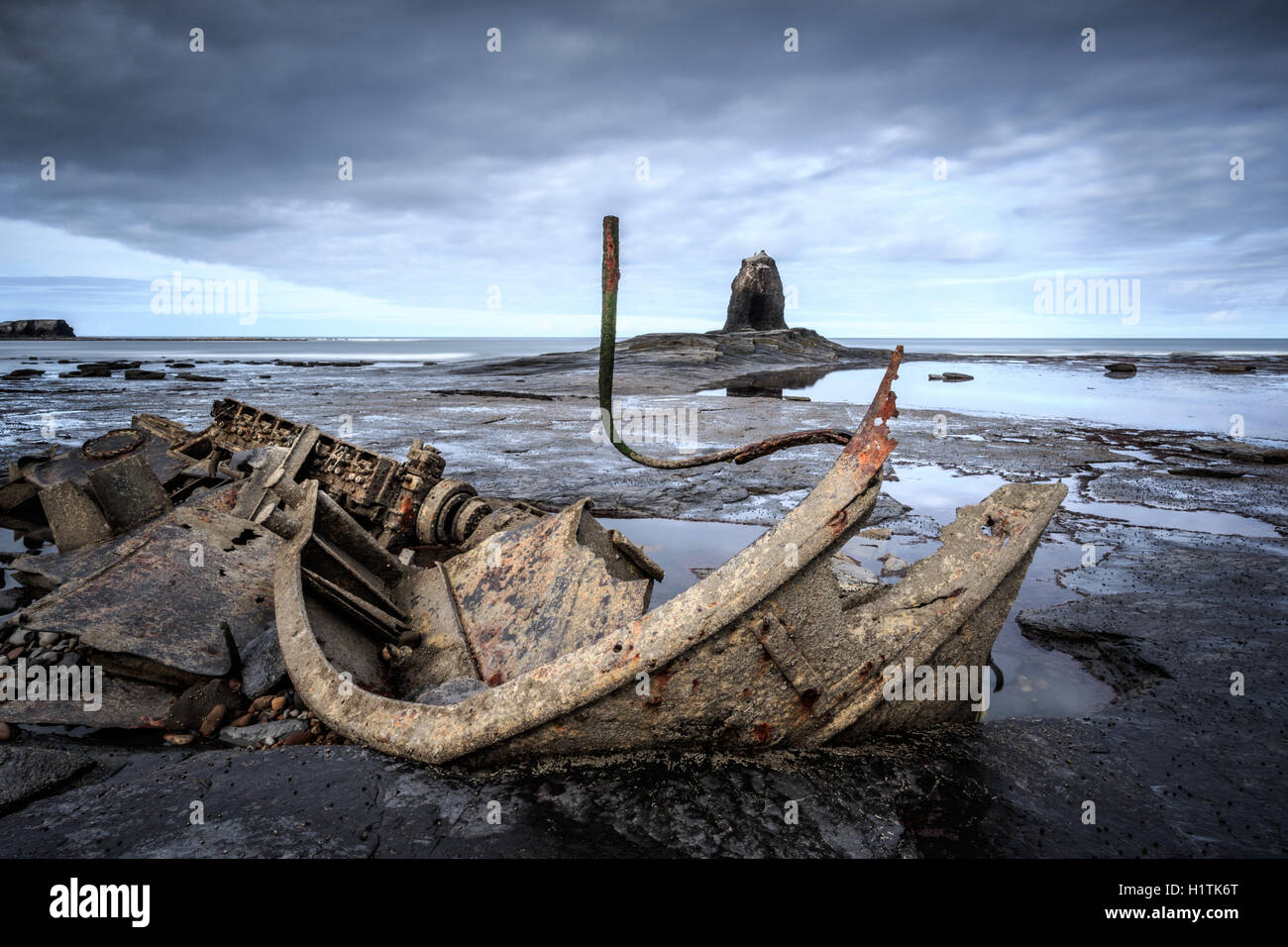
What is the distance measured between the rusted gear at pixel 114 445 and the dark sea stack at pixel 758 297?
165 ft

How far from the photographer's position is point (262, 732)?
3154 millimetres

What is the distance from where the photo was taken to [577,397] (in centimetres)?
2091

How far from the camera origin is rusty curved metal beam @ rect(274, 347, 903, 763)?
2346mm

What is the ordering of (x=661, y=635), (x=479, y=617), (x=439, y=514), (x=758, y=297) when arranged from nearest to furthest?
(x=661, y=635)
(x=479, y=617)
(x=439, y=514)
(x=758, y=297)

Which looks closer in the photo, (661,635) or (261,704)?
(661,635)

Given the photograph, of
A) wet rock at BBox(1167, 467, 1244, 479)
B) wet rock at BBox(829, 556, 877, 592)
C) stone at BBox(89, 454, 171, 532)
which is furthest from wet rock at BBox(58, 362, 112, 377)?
wet rock at BBox(1167, 467, 1244, 479)

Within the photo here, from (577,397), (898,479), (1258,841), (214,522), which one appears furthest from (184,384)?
(1258,841)

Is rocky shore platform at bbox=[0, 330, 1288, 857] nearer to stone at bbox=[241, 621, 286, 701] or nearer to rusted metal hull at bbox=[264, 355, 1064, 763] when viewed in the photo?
rusted metal hull at bbox=[264, 355, 1064, 763]

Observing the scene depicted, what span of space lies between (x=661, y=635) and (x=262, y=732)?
2152mm

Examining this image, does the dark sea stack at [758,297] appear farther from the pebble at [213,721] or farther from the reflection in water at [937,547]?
the pebble at [213,721]

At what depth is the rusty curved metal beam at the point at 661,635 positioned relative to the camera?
2.35 metres

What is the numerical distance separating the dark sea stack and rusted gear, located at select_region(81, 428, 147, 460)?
50.3 meters

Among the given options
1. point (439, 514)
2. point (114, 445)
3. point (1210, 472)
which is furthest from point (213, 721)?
point (1210, 472)

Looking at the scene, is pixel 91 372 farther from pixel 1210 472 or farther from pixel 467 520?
pixel 1210 472
